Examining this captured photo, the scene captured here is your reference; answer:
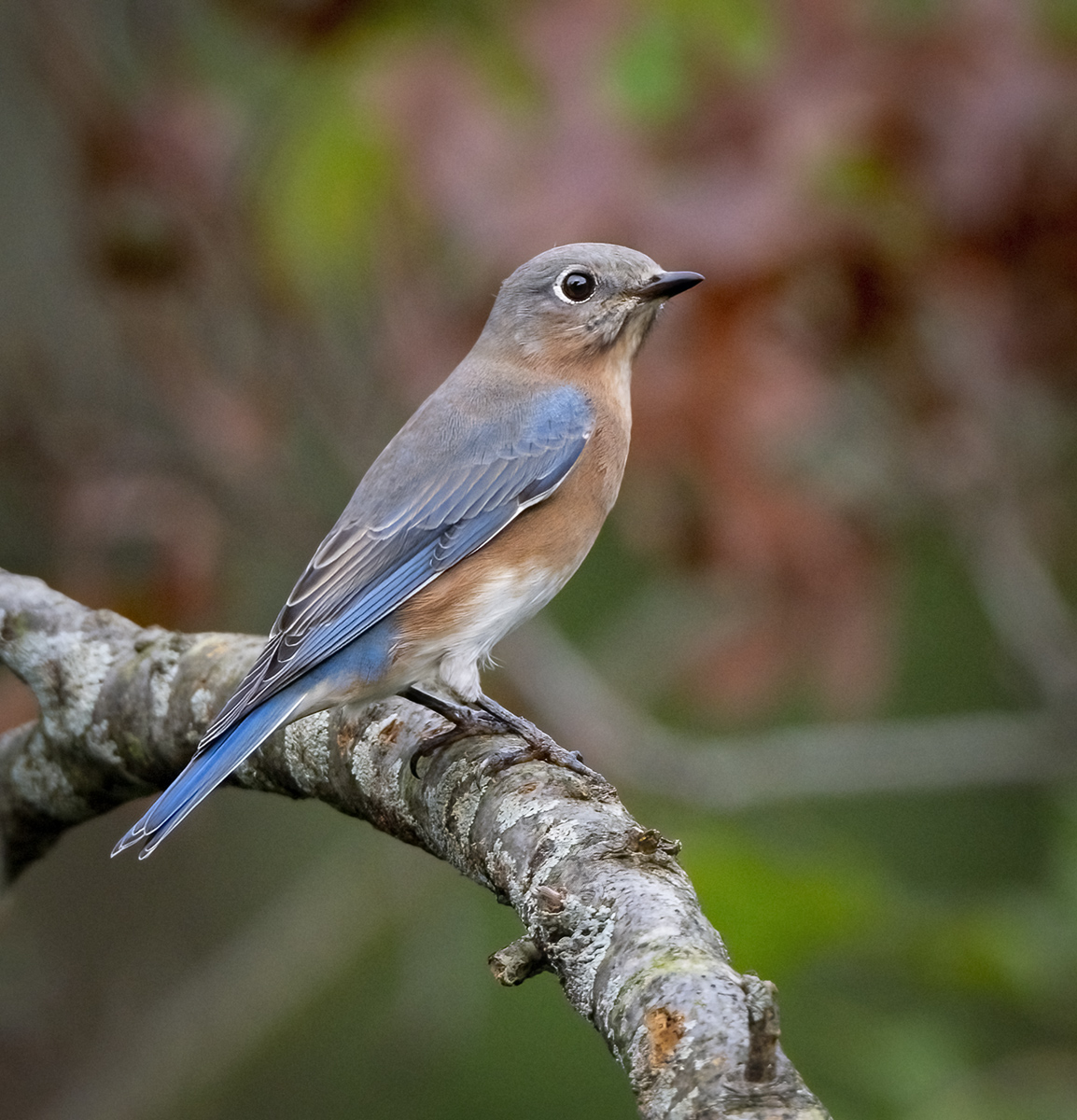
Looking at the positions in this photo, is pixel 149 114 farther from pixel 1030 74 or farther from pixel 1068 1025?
pixel 1068 1025

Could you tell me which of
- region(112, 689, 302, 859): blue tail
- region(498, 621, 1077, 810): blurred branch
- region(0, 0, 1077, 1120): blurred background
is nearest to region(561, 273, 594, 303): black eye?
region(0, 0, 1077, 1120): blurred background

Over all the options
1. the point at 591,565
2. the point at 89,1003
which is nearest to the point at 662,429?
the point at 89,1003

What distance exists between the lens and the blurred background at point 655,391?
3.65 m

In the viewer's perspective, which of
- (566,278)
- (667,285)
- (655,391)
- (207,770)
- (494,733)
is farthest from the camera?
(655,391)

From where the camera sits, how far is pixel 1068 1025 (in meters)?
3.76

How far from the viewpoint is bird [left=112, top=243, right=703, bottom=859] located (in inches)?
115

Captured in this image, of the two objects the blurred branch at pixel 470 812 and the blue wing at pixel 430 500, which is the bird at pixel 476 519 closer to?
the blue wing at pixel 430 500

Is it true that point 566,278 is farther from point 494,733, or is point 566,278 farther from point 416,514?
point 494,733

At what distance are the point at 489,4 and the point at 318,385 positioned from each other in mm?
1241

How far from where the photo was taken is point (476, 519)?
332 centimetres

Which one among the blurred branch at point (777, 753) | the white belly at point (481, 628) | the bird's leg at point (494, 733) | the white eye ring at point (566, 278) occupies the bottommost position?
the bird's leg at point (494, 733)

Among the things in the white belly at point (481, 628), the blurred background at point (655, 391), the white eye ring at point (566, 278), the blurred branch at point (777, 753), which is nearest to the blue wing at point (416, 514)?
the white belly at point (481, 628)

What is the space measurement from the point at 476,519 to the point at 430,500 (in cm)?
12

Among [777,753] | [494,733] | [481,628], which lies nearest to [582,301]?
[481,628]
